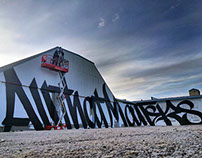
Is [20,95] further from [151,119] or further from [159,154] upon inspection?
[151,119]

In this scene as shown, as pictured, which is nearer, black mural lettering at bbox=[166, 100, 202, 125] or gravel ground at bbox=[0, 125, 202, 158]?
gravel ground at bbox=[0, 125, 202, 158]

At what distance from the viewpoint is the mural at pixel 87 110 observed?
10.3 meters

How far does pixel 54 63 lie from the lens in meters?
12.9

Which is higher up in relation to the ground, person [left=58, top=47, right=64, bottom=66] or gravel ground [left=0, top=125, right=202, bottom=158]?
person [left=58, top=47, right=64, bottom=66]

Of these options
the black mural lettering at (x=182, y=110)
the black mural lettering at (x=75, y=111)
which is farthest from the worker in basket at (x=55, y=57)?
the black mural lettering at (x=182, y=110)

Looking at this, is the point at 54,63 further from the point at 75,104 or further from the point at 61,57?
the point at 75,104

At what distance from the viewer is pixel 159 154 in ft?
6.30

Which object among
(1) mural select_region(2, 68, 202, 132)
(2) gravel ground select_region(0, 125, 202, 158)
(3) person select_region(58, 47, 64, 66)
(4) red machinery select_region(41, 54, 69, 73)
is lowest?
(2) gravel ground select_region(0, 125, 202, 158)

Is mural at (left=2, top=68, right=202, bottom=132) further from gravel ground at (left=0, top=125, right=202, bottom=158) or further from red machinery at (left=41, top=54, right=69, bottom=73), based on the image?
gravel ground at (left=0, top=125, right=202, bottom=158)

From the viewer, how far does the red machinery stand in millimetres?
12297

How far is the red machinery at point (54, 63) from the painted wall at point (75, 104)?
0.38 m

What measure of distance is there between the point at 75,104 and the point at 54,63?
382cm

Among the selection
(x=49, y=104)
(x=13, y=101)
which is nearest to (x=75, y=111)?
(x=49, y=104)

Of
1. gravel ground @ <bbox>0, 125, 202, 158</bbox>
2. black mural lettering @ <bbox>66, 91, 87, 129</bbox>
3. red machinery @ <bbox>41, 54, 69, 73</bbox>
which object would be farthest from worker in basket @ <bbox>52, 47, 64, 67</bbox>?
gravel ground @ <bbox>0, 125, 202, 158</bbox>
